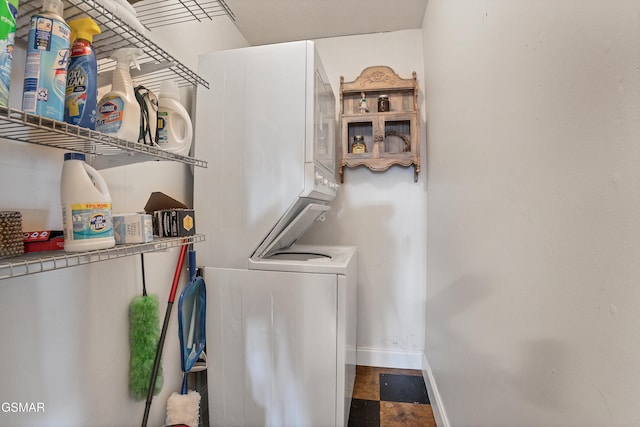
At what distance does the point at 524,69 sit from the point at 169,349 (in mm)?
2083

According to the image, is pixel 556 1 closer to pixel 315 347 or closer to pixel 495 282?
pixel 495 282

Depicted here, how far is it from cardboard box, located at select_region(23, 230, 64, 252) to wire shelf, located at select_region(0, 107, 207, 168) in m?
0.28

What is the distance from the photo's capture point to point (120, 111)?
0.86 m

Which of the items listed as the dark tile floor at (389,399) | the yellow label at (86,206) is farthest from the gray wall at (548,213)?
the yellow label at (86,206)

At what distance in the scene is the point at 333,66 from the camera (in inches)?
107

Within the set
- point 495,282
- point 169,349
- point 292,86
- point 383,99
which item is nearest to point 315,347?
point 169,349

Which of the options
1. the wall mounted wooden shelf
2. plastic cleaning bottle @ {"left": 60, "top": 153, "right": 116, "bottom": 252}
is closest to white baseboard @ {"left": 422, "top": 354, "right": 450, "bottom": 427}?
Result: the wall mounted wooden shelf

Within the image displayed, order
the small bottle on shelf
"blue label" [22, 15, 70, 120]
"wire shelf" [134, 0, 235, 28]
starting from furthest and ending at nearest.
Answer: the small bottle on shelf
"wire shelf" [134, 0, 235, 28]
"blue label" [22, 15, 70, 120]

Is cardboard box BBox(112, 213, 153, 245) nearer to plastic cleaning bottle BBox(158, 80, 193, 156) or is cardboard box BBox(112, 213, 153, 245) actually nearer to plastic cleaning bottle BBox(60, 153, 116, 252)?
plastic cleaning bottle BBox(60, 153, 116, 252)

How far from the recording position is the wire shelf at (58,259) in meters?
0.60

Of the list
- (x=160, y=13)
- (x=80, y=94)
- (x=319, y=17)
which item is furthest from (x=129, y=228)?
(x=319, y=17)

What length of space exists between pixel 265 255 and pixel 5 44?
1375 millimetres

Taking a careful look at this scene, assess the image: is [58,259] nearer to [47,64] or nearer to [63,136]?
[63,136]

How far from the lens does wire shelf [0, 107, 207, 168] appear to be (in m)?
0.59
